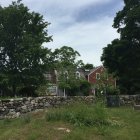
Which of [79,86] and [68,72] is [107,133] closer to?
[68,72]

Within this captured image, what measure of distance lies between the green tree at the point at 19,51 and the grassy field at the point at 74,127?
71.9 feet

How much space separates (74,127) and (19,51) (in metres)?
25.7

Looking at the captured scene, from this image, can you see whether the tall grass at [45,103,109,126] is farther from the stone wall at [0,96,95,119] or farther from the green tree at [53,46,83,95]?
the green tree at [53,46,83,95]

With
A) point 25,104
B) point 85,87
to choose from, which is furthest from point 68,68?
point 25,104

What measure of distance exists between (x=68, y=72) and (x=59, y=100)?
129 ft

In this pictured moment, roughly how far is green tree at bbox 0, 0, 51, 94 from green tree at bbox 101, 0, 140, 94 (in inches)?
275

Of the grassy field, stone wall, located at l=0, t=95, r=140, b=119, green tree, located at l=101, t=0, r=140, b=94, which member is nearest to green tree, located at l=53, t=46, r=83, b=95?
green tree, located at l=101, t=0, r=140, b=94

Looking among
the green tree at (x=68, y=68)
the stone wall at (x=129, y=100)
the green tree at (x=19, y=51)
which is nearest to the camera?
the stone wall at (x=129, y=100)

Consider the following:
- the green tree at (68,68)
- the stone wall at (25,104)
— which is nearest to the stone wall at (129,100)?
the stone wall at (25,104)

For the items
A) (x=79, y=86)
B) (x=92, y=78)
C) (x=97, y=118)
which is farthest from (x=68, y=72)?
(x=97, y=118)

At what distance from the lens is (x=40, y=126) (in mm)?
15070

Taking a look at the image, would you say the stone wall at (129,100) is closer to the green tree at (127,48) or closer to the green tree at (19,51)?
the green tree at (127,48)

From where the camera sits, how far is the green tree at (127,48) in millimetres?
39750

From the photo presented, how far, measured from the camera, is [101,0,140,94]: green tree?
3975cm
